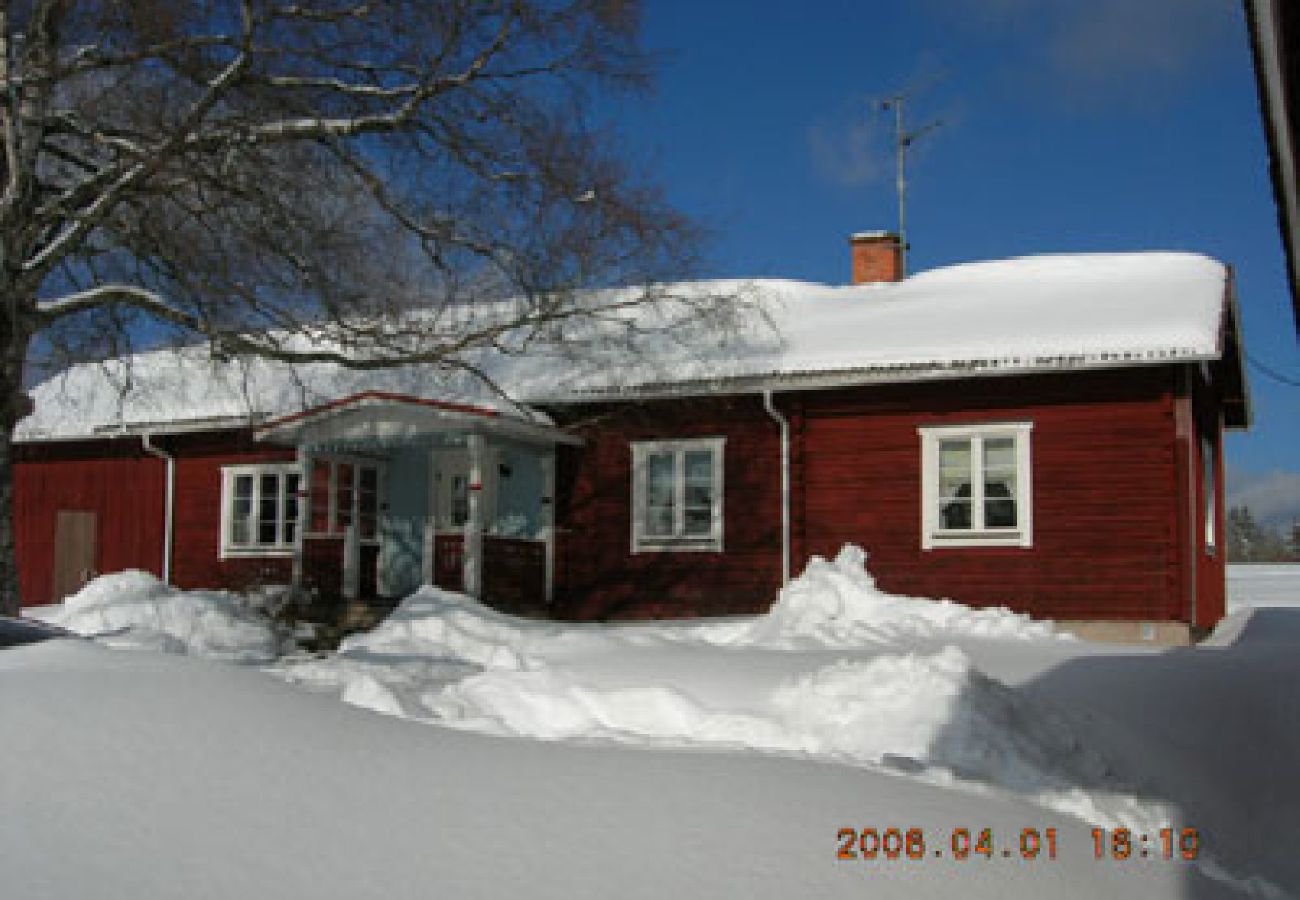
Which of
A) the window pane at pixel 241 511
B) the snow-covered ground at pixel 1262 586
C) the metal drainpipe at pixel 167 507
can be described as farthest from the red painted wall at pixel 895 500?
the snow-covered ground at pixel 1262 586

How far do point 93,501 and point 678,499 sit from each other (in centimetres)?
1133

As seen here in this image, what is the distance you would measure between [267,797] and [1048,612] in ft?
42.0

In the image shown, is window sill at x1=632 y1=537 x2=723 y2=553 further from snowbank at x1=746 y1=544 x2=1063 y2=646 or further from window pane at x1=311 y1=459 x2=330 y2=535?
window pane at x1=311 y1=459 x2=330 y2=535

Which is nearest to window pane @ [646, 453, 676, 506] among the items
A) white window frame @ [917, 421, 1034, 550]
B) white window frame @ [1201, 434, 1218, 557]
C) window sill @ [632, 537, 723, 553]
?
window sill @ [632, 537, 723, 553]

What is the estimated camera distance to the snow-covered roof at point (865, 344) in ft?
49.1

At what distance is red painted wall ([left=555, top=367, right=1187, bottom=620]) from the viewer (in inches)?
586

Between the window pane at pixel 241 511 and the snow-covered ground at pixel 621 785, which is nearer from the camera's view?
the snow-covered ground at pixel 621 785

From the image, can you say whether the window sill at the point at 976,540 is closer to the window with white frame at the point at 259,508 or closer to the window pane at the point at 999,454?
the window pane at the point at 999,454

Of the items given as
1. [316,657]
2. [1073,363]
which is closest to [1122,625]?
[1073,363]

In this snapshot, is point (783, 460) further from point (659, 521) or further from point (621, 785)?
point (621, 785)

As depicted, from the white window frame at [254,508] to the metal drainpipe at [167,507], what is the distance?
1.16 metres

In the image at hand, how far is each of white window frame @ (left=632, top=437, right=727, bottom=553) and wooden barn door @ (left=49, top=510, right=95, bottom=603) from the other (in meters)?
10.7

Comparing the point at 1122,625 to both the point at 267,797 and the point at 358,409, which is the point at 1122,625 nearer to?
the point at 358,409

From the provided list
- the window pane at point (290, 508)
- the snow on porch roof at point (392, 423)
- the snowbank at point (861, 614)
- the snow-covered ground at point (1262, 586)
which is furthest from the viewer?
the snow-covered ground at point (1262, 586)
